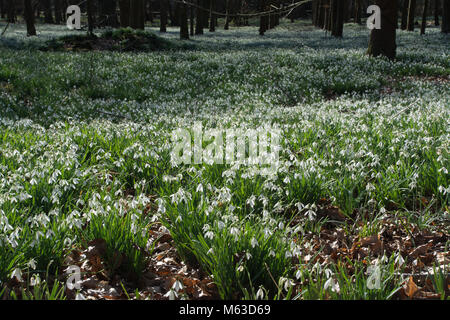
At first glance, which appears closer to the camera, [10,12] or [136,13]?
[10,12]

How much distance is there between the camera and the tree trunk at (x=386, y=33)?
51.2ft

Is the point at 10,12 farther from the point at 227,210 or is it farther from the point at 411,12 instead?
the point at 411,12

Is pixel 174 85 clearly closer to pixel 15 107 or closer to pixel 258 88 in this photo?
pixel 258 88

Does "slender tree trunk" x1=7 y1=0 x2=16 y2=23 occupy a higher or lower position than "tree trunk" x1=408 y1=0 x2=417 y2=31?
lower

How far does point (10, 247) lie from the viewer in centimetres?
299

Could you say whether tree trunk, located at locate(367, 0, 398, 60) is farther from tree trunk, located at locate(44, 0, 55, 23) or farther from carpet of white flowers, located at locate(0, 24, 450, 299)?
tree trunk, located at locate(44, 0, 55, 23)

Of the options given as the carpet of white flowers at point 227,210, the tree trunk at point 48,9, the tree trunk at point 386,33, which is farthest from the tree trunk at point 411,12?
the tree trunk at point 48,9

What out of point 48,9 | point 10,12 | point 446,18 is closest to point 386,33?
point 10,12

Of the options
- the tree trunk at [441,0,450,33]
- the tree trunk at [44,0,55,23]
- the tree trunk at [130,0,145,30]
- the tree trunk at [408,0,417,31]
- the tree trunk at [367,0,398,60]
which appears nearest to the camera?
the tree trunk at [44,0,55,23]

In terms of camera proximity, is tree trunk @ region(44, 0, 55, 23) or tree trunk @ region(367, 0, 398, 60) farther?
tree trunk @ region(367, 0, 398, 60)

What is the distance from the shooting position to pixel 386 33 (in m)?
16.4

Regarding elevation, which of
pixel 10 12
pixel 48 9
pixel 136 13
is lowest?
pixel 48 9

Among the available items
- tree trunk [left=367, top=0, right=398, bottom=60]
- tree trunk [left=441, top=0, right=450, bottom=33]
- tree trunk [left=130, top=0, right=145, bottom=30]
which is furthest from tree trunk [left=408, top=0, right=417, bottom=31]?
tree trunk [left=130, top=0, right=145, bottom=30]

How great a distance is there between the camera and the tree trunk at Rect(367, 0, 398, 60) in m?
15.6
